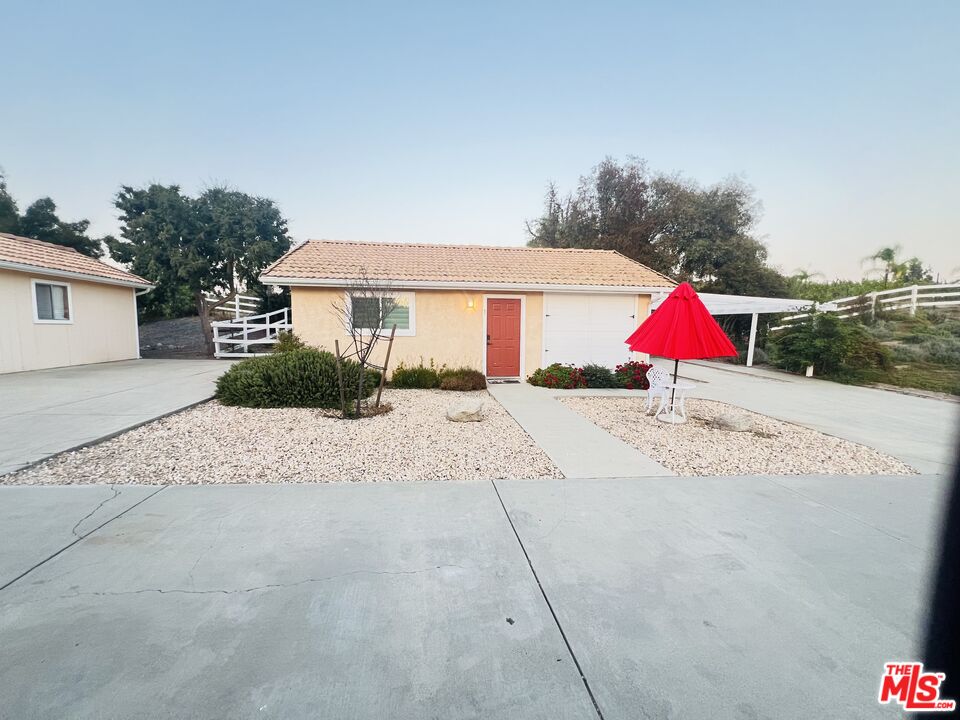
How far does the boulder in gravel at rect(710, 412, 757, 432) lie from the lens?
21.7 feet

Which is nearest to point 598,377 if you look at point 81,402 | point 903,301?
point 81,402

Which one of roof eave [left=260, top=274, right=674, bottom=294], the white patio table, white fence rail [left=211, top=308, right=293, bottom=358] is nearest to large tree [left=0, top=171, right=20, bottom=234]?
white fence rail [left=211, top=308, right=293, bottom=358]

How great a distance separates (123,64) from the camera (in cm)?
1020

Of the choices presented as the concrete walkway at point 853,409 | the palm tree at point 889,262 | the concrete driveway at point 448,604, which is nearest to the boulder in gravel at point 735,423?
the concrete walkway at point 853,409

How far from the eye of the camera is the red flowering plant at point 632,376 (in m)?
10.8

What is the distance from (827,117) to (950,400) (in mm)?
7802

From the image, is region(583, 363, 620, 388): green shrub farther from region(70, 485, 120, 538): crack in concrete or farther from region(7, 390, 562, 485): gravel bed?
region(70, 485, 120, 538): crack in concrete

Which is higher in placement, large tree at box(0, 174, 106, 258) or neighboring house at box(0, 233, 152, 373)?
large tree at box(0, 174, 106, 258)

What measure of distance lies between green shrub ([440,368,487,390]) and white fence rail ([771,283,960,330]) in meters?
12.4

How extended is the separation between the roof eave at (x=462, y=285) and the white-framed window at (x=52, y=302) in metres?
7.22

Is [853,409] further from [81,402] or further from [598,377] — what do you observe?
[81,402]

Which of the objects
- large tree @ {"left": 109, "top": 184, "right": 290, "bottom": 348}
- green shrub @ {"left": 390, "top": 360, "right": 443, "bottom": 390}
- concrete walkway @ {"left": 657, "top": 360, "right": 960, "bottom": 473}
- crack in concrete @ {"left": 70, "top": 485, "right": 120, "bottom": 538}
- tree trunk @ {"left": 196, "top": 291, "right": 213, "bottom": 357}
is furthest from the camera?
tree trunk @ {"left": 196, "top": 291, "right": 213, "bottom": 357}

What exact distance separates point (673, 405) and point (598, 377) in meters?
3.49

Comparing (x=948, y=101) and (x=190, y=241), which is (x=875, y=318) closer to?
(x=948, y=101)
